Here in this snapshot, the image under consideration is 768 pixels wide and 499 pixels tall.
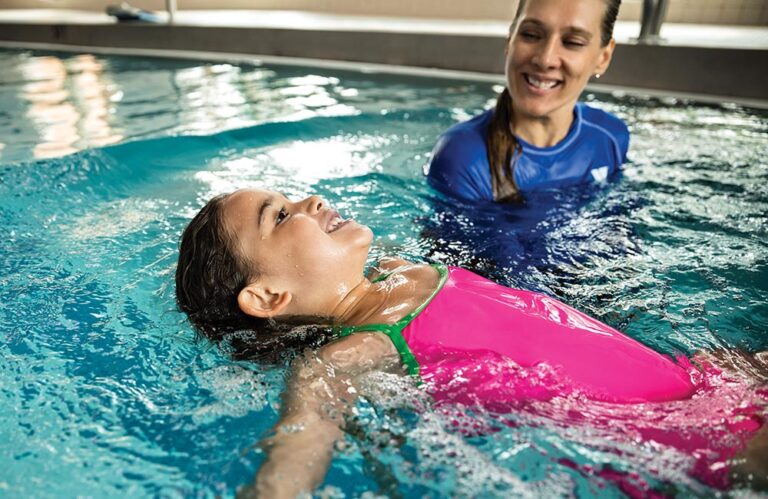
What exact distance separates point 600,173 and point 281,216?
2421 millimetres

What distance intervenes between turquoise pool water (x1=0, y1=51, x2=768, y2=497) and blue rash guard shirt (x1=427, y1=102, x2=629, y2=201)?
128mm

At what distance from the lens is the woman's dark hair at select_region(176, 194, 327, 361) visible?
2.26m

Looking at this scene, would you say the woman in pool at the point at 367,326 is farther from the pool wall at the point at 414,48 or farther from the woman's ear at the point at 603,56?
the pool wall at the point at 414,48

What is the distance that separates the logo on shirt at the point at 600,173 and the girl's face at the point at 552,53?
1.90ft

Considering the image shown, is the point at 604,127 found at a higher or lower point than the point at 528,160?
higher

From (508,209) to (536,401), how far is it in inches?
68.5

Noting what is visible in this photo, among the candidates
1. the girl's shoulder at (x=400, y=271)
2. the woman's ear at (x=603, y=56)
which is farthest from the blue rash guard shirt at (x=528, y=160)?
the girl's shoulder at (x=400, y=271)

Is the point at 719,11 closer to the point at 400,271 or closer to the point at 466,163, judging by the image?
the point at 466,163

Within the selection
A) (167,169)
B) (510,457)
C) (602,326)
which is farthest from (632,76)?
(510,457)

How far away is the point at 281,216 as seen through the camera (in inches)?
89.7

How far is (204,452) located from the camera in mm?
2010

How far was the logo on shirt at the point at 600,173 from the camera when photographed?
12.9 feet

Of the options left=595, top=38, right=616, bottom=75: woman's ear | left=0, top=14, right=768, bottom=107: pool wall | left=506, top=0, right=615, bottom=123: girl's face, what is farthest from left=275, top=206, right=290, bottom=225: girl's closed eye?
left=0, top=14, right=768, bottom=107: pool wall

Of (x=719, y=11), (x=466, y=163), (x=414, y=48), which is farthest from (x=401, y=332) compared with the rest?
(x=719, y=11)
